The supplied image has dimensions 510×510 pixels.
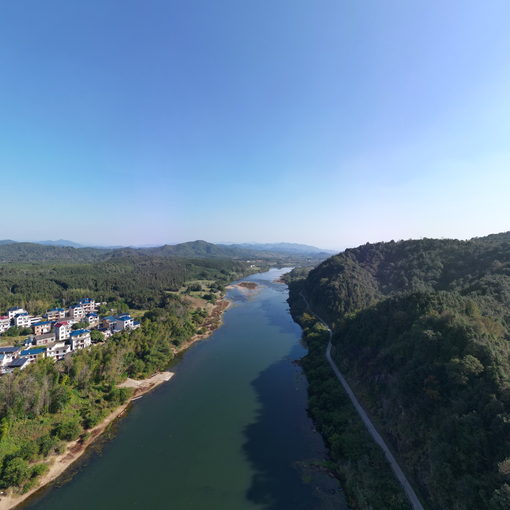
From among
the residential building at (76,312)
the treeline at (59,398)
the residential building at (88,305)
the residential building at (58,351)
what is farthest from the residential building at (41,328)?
the treeline at (59,398)

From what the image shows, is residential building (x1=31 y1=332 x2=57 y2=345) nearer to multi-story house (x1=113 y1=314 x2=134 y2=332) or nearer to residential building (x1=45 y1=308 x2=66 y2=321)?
multi-story house (x1=113 y1=314 x2=134 y2=332)

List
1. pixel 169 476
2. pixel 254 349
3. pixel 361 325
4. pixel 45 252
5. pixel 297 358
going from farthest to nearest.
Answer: pixel 45 252
pixel 254 349
pixel 297 358
pixel 361 325
pixel 169 476

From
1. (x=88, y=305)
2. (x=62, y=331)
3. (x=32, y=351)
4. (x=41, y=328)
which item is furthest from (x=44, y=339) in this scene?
(x=88, y=305)

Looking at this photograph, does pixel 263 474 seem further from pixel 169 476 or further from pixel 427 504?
pixel 427 504

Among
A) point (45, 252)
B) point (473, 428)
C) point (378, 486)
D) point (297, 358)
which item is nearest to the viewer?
point (473, 428)

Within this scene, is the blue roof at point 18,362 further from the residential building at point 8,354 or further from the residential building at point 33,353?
the residential building at point 33,353

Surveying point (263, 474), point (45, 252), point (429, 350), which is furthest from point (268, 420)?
point (45, 252)
